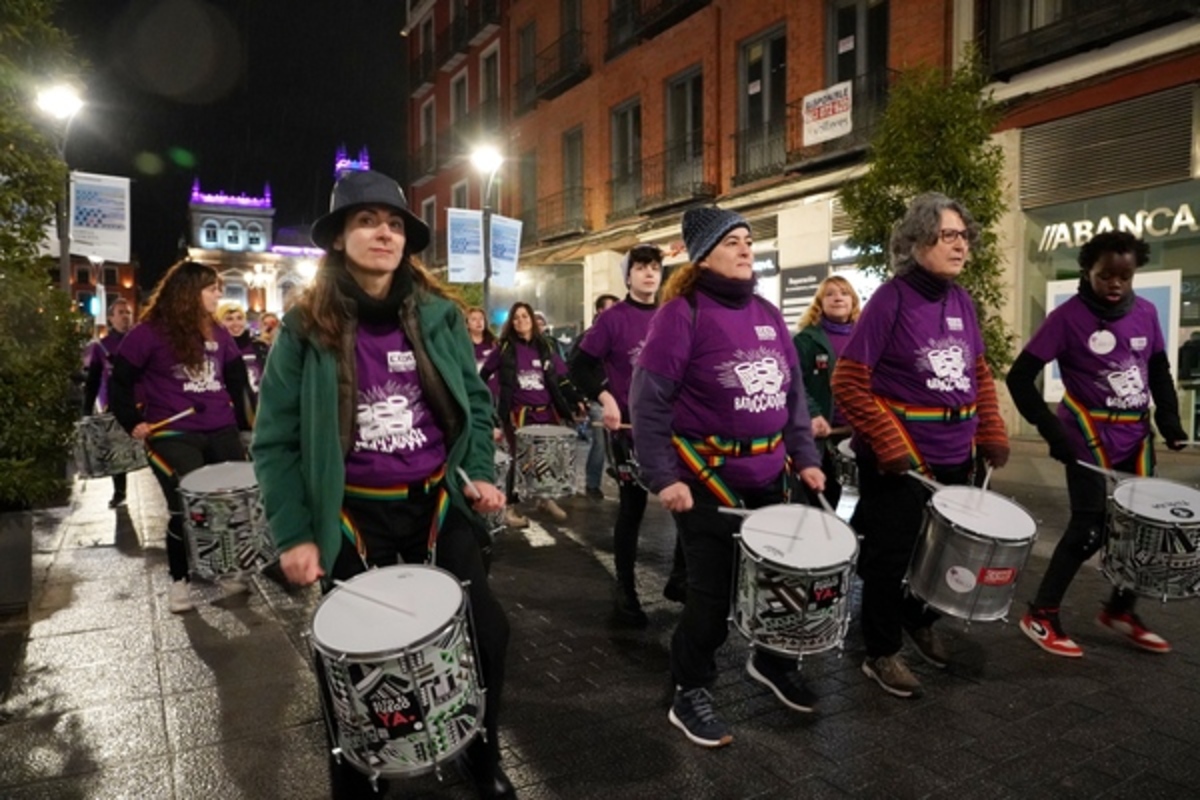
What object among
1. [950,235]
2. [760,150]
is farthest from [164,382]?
[760,150]

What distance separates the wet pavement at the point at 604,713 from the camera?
314cm

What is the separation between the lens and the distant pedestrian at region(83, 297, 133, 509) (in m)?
9.48

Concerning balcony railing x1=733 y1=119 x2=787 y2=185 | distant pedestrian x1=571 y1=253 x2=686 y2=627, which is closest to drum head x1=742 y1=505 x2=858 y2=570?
distant pedestrian x1=571 y1=253 x2=686 y2=627

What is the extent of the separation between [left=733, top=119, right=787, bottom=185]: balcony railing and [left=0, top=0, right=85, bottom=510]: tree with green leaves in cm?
1346

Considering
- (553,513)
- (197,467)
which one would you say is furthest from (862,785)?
(553,513)

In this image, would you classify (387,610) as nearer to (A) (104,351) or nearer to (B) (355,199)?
(B) (355,199)

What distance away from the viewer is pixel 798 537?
3205mm

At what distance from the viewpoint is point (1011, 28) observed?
42.7 ft

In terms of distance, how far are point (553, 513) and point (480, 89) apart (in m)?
24.5

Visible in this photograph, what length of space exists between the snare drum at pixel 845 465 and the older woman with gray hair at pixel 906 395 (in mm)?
1433

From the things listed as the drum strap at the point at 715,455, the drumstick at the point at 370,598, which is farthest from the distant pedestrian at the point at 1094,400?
the drumstick at the point at 370,598

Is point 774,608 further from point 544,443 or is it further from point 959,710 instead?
point 544,443

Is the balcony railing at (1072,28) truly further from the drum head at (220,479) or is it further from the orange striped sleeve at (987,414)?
the drum head at (220,479)

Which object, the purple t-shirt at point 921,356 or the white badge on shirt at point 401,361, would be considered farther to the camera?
the purple t-shirt at point 921,356
